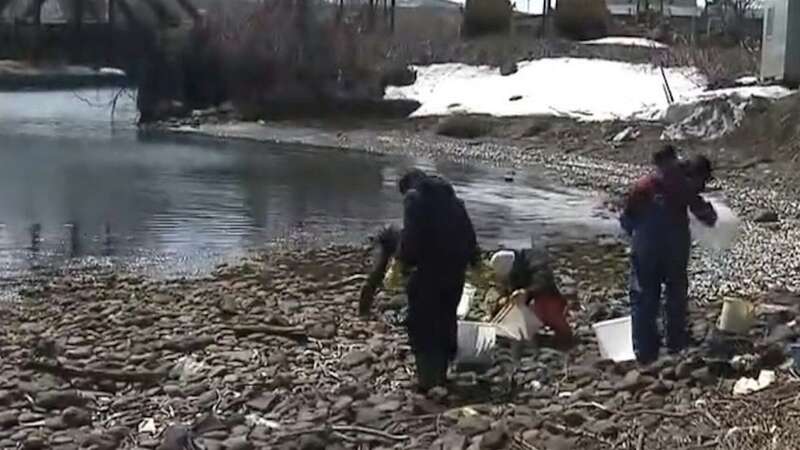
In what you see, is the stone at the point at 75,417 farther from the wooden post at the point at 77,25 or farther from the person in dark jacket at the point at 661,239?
the wooden post at the point at 77,25

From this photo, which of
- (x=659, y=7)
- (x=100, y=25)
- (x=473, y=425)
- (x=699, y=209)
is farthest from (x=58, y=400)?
(x=659, y=7)

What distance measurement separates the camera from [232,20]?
46250 mm

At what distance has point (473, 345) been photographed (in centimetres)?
962

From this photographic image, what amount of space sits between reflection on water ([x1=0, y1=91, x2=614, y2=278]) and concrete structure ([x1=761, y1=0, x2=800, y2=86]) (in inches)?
290

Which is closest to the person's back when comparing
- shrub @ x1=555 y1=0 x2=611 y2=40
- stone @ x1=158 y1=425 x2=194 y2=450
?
stone @ x1=158 y1=425 x2=194 y2=450

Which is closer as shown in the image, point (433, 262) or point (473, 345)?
point (433, 262)

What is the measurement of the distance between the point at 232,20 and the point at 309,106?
4669mm

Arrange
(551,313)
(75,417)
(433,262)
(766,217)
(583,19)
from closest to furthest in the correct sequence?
1. (433,262)
2. (75,417)
3. (551,313)
4. (766,217)
5. (583,19)

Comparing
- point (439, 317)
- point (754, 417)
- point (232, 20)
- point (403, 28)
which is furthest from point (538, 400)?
point (403, 28)

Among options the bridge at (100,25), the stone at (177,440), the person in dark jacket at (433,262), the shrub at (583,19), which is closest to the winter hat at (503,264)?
the person in dark jacket at (433,262)

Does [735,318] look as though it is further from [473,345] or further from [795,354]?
[473,345]

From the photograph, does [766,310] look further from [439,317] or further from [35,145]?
[35,145]

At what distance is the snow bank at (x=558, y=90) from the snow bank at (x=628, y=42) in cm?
363

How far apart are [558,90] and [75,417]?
110 ft
